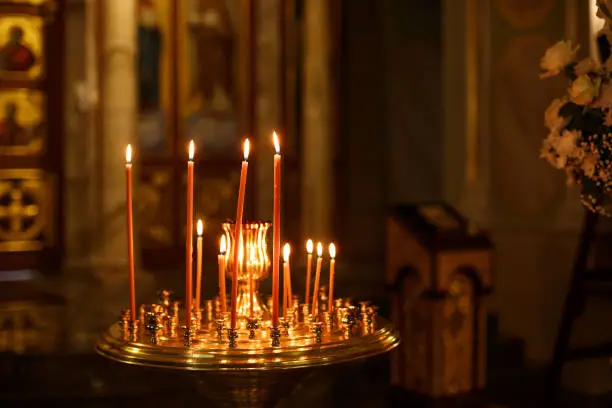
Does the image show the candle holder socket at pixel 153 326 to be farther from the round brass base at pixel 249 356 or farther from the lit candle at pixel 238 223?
the lit candle at pixel 238 223

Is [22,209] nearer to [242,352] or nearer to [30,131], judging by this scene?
[30,131]

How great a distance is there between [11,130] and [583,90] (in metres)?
4.28

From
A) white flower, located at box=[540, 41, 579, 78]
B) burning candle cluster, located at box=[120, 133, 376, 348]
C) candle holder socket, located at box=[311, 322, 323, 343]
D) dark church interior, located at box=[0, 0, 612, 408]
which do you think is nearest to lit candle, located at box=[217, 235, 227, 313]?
burning candle cluster, located at box=[120, 133, 376, 348]

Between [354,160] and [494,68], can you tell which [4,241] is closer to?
[354,160]

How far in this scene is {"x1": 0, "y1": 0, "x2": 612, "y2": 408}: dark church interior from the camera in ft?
14.1

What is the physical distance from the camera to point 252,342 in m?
2.25

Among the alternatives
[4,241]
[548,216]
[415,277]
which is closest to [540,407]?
[415,277]

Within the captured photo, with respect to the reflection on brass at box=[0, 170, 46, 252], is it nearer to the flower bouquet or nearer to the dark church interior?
the dark church interior

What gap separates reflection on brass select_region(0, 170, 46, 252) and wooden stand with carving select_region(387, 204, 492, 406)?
3.15 metres

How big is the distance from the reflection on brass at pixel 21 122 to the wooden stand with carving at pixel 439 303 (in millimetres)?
3215

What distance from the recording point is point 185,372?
2227 millimetres

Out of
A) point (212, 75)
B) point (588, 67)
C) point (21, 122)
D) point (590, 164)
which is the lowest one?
point (590, 164)

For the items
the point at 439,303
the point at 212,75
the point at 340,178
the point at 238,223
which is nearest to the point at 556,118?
the point at 439,303

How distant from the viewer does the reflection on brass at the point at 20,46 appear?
6539mm
